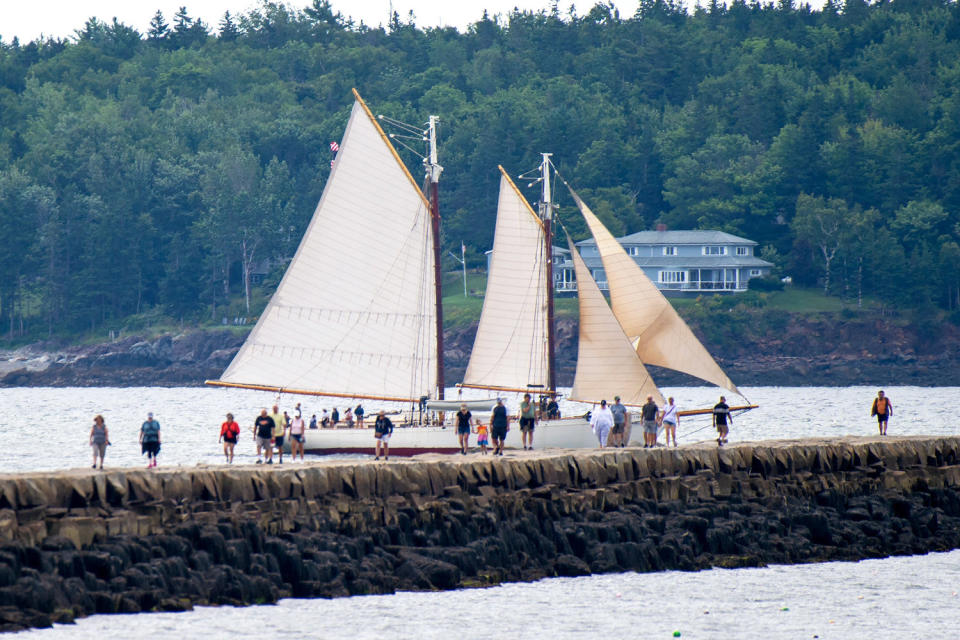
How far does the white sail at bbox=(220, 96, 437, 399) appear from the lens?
5472 centimetres

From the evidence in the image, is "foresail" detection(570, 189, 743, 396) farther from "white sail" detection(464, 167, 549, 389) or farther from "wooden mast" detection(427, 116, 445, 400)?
"wooden mast" detection(427, 116, 445, 400)

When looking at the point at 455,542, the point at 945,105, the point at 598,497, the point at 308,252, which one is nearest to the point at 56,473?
the point at 455,542

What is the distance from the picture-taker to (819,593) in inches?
1282

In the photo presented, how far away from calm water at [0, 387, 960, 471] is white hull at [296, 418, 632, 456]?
1.46ft

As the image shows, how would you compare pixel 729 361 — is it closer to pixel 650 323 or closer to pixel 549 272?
pixel 549 272

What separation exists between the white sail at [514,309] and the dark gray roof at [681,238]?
85474mm

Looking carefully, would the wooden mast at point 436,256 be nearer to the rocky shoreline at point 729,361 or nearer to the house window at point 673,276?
the rocky shoreline at point 729,361

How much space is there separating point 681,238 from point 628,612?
11619 centimetres

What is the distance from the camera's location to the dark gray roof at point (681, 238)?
143m

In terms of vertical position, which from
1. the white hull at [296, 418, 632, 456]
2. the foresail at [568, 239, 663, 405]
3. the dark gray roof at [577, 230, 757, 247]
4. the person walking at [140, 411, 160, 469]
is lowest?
the white hull at [296, 418, 632, 456]

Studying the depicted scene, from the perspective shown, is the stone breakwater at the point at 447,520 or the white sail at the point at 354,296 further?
the white sail at the point at 354,296

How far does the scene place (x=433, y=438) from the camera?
174ft

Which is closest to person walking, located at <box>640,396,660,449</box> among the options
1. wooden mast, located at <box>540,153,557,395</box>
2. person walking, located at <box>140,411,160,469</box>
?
wooden mast, located at <box>540,153,557,395</box>

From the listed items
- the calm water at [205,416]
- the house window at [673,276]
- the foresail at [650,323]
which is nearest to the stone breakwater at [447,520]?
the foresail at [650,323]
